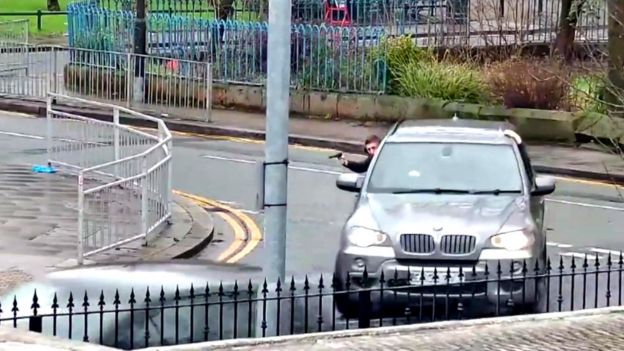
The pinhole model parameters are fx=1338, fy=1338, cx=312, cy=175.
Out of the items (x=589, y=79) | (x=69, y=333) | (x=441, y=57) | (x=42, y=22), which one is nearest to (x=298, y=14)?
(x=441, y=57)

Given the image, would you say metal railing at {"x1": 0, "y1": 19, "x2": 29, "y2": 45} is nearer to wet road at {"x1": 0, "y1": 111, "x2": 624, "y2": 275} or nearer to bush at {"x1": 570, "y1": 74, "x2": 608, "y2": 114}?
wet road at {"x1": 0, "y1": 111, "x2": 624, "y2": 275}

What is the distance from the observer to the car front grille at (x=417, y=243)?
33.8 feet

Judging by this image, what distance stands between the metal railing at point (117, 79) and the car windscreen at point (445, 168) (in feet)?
47.5

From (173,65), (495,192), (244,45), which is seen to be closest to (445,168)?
(495,192)

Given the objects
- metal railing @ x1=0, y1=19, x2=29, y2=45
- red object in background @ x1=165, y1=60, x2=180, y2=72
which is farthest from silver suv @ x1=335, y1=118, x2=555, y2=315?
metal railing @ x1=0, y1=19, x2=29, y2=45

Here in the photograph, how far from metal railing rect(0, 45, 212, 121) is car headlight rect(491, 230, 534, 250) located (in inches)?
635

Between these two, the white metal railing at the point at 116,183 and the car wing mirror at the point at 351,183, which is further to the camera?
the white metal railing at the point at 116,183

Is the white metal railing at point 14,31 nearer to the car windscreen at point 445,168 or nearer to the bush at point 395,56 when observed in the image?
the bush at point 395,56

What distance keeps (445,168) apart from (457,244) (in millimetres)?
1476

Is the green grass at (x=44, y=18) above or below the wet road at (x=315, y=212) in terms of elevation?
above

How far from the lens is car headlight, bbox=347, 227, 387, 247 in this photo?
34.3 ft

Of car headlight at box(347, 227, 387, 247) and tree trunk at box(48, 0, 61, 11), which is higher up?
tree trunk at box(48, 0, 61, 11)

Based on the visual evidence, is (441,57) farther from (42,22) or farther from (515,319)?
(42,22)

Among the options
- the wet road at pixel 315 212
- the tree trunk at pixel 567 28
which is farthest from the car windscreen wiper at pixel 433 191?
the tree trunk at pixel 567 28
